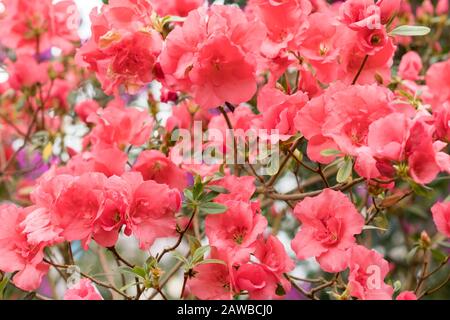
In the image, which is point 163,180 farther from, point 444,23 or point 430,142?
point 444,23

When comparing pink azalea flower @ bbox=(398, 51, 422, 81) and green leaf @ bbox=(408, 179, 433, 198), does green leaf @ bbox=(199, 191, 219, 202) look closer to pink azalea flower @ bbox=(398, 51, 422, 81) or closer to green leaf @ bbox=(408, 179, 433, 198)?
green leaf @ bbox=(408, 179, 433, 198)

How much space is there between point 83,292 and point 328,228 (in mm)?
373

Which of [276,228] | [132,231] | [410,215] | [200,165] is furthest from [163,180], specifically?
[410,215]

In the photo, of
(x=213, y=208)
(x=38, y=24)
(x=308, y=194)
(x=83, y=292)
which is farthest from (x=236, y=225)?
(x=38, y=24)

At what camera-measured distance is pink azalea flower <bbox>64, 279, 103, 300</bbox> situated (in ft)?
3.42

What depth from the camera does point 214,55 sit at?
→ 110 cm

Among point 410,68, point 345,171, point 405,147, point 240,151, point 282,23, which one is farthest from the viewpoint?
point 410,68

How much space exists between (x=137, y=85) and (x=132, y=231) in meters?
0.31

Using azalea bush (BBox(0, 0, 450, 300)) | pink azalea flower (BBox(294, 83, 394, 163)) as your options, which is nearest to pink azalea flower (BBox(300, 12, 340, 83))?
azalea bush (BBox(0, 0, 450, 300))

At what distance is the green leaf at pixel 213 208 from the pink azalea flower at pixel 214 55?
16 cm

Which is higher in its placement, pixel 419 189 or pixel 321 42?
pixel 321 42

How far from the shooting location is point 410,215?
2.34 m

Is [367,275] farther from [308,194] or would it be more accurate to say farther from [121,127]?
[121,127]

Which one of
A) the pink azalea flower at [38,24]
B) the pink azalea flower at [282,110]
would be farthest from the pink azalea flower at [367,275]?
the pink azalea flower at [38,24]
